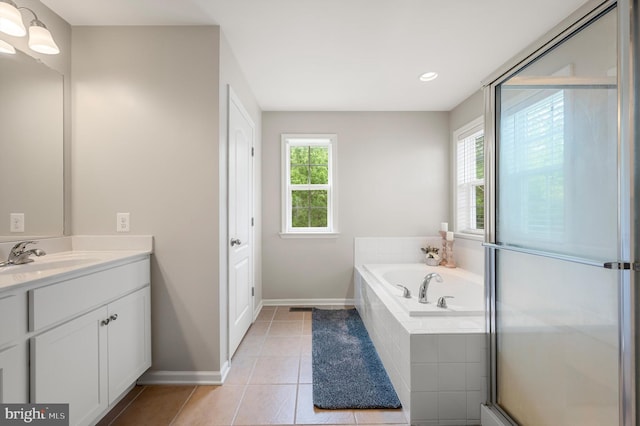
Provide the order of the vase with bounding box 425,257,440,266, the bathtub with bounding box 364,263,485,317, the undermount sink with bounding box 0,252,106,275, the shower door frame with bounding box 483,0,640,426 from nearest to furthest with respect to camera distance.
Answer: the shower door frame with bounding box 483,0,640,426, the undermount sink with bounding box 0,252,106,275, the bathtub with bounding box 364,263,485,317, the vase with bounding box 425,257,440,266

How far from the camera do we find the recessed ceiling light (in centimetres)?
261

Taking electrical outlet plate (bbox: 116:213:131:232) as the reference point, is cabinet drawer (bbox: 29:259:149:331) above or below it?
below

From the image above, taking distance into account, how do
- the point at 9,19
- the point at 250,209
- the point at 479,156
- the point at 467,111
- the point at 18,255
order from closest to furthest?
the point at 9,19 < the point at 18,255 < the point at 250,209 < the point at 479,156 < the point at 467,111

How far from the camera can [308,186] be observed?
11.9ft

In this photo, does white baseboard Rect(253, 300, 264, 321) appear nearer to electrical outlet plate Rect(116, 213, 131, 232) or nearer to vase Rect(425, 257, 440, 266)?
electrical outlet plate Rect(116, 213, 131, 232)

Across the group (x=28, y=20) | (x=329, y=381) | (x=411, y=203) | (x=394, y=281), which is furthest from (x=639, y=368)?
(x=28, y=20)

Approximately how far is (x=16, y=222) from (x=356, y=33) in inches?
90.9

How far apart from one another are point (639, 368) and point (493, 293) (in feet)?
2.17

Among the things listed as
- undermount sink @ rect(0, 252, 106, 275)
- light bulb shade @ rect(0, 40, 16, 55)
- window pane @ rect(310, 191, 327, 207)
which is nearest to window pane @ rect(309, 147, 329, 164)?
window pane @ rect(310, 191, 327, 207)

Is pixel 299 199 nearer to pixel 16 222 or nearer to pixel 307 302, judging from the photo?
pixel 307 302

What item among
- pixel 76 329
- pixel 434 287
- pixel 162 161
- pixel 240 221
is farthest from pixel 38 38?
pixel 434 287

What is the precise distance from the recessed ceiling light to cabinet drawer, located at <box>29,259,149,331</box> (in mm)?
2683

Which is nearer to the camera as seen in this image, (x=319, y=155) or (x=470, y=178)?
(x=470, y=178)

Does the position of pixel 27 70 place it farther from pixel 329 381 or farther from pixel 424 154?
pixel 424 154
